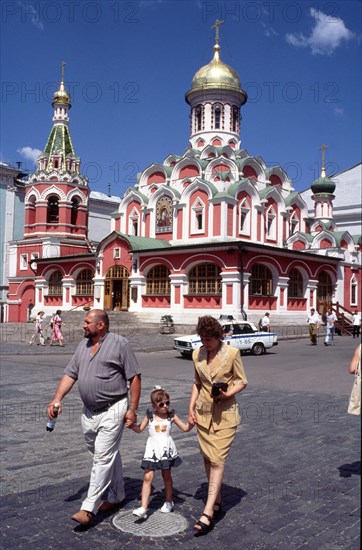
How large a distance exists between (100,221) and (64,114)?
14771mm

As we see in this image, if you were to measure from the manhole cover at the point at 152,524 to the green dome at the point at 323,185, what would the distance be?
39.5m

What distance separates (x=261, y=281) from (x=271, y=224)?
655cm

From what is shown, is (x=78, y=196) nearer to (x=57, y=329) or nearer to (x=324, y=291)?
(x=324, y=291)

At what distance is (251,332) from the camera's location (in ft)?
73.5

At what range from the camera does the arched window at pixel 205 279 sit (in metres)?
31.7

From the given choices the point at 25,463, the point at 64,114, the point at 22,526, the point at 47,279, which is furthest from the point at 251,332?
the point at 64,114

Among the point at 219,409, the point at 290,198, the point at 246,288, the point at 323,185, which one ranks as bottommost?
the point at 219,409

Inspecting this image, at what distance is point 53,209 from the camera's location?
44000 mm

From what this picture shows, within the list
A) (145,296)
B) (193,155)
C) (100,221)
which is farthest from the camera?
(100,221)

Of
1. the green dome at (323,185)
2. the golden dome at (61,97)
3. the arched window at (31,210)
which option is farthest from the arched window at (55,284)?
the green dome at (323,185)

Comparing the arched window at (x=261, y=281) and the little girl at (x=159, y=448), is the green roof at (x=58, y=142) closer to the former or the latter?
the arched window at (x=261, y=281)

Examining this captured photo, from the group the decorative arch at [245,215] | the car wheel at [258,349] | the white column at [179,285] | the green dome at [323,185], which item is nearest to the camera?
the car wheel at [258,349]

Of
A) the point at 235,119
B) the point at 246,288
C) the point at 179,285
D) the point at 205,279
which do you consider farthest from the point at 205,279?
the point at 235,119

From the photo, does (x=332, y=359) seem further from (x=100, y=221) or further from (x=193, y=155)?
(x=100, y=221)
